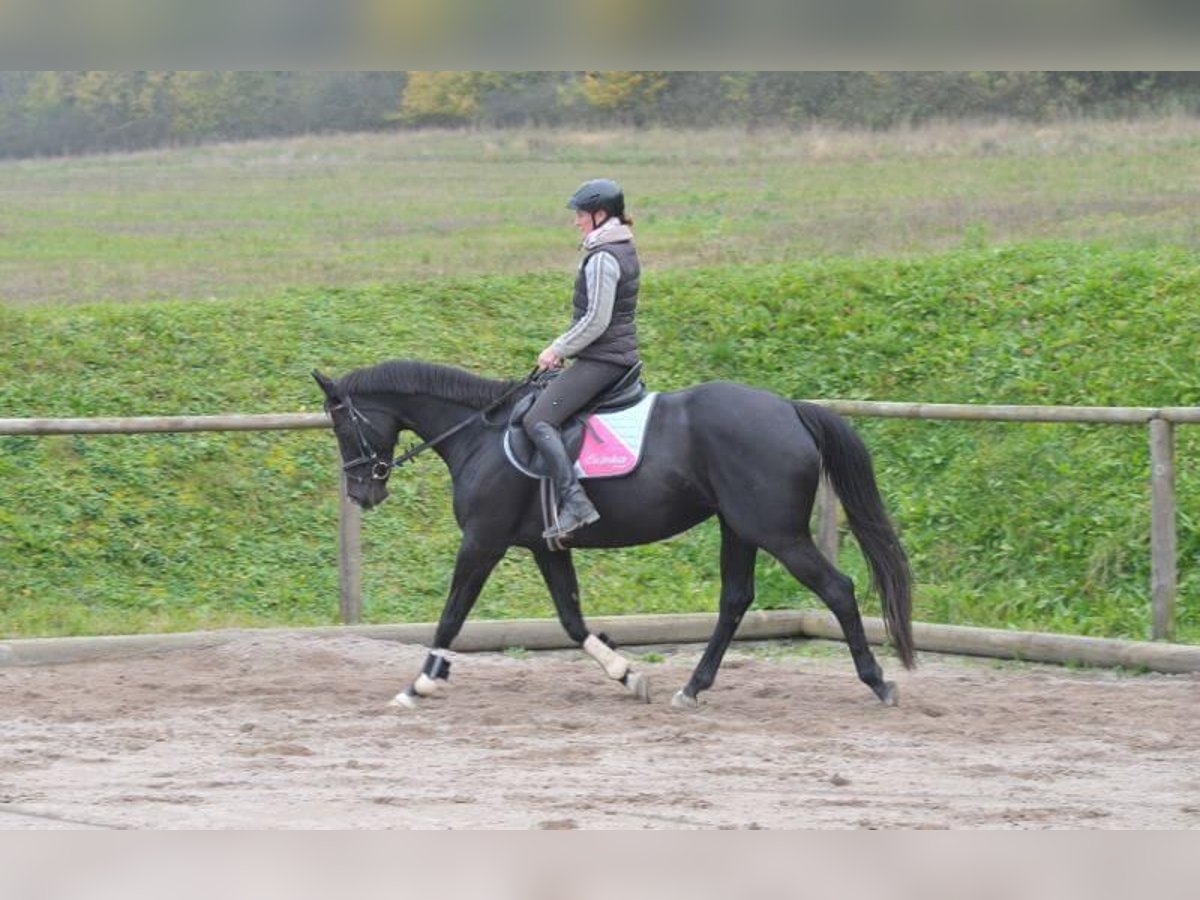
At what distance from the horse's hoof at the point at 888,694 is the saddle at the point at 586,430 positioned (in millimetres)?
1533

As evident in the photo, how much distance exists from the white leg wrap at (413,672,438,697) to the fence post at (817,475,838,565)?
9.22ft

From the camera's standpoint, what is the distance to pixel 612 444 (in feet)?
24.8

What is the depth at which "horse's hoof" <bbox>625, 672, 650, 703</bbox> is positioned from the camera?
25.7 ft

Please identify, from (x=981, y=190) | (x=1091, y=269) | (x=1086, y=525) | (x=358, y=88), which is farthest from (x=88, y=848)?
(x=981, y=190)

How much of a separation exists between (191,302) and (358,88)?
2.90 meters

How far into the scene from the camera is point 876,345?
42.1ft

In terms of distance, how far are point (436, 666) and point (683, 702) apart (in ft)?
3.83

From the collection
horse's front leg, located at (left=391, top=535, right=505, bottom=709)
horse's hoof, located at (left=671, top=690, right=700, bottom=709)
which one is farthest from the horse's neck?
horse's hoof, located at (left=671, top=690, right=700, bottom=709)

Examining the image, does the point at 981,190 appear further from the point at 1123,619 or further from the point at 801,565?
the point at 801,565

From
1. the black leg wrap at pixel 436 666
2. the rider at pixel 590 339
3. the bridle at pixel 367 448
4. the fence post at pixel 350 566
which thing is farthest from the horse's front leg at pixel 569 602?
the fence post at pixel 350 566

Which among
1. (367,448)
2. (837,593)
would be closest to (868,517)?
(837,593)

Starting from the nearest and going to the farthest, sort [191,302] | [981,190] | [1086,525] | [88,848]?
[88,848] → [1086,525] → [191,302] → [981,190]

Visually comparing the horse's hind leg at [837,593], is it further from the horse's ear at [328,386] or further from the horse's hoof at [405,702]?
the horse's ear at [328,386]

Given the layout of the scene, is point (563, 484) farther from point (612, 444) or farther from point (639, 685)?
point (639, 685)
